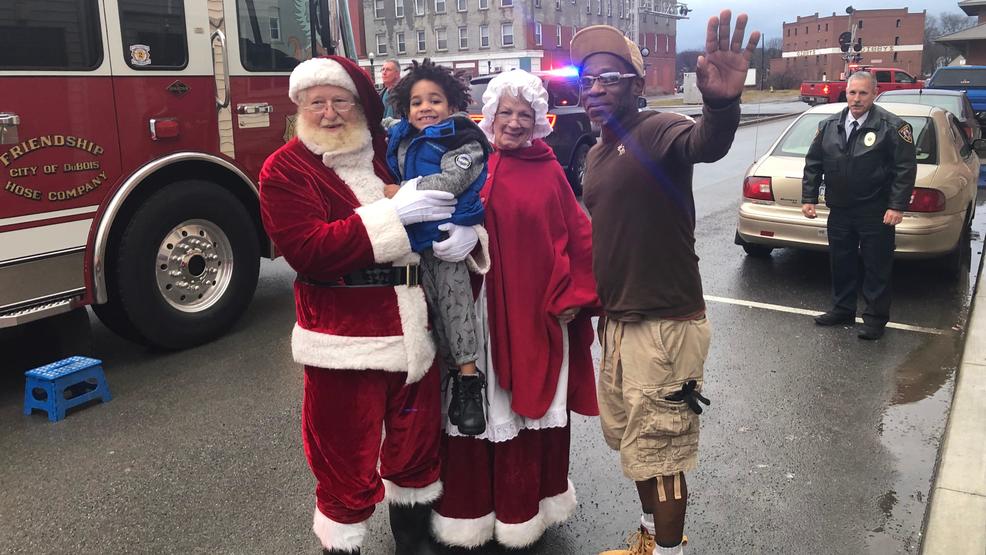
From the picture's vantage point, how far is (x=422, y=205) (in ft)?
7.79

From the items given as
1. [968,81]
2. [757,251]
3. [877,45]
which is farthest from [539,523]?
[877,45]

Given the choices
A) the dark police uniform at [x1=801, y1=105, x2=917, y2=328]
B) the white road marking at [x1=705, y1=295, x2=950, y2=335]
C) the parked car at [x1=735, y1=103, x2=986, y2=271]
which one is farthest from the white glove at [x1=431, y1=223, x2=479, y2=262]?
the parked car at [x1=735, y1=103, x2=986, y2=271]

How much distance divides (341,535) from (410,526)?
309mm

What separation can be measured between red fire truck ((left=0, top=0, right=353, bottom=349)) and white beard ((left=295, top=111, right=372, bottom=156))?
2675mm

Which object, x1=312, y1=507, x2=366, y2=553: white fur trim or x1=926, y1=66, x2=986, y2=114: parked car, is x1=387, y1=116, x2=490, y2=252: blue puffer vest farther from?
x1=926, y1=66, x2=986, y2=114: parked car

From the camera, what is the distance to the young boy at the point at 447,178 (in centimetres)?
244

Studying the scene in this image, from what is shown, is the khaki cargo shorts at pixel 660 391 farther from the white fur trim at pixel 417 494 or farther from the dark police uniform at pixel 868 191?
the dark police uniform at pixel 868 191

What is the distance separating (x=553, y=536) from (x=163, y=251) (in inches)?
135

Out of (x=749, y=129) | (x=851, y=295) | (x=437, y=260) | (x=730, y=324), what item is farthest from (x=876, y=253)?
(x=749, y=129)

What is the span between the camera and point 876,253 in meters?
5.39

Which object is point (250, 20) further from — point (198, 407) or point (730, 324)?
point (730, 324)

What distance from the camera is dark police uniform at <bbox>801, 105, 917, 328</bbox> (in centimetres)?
524

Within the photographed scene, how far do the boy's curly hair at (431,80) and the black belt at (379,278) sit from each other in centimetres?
56

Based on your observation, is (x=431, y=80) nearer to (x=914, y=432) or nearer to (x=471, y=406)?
(x=471, y=406)
